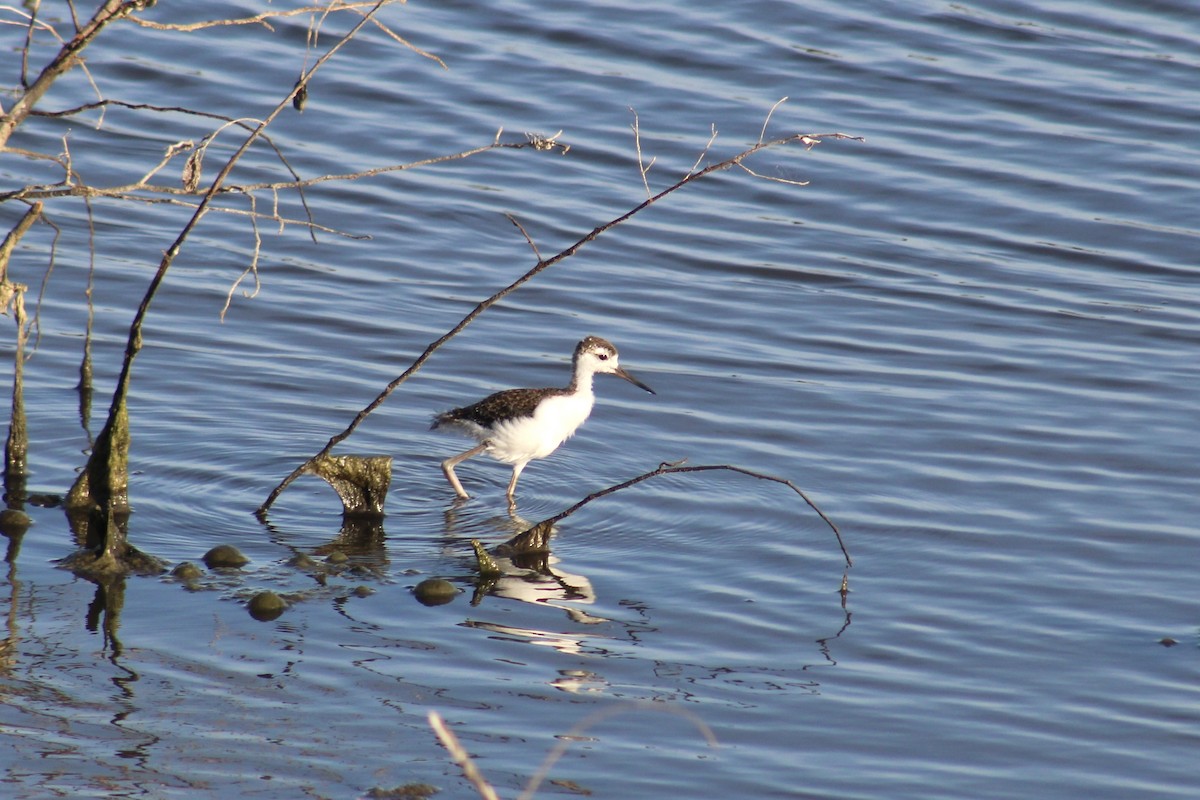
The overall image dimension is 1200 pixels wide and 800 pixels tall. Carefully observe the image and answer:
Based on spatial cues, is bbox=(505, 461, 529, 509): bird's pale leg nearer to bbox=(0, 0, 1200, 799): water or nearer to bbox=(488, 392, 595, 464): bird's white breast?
bbox=(488, 392, 595, 464): bird's white breast

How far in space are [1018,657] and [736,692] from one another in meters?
1.42

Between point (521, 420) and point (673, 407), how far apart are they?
160cm

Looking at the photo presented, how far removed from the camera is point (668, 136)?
16.0 meters

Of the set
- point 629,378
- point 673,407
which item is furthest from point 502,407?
point 673,407

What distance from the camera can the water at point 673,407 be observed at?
653cm

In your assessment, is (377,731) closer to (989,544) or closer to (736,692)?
(736,692)

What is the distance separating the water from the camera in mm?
6527

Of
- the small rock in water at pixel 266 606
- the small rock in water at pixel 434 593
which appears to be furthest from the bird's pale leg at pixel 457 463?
the small rock in water at pixel 266 606

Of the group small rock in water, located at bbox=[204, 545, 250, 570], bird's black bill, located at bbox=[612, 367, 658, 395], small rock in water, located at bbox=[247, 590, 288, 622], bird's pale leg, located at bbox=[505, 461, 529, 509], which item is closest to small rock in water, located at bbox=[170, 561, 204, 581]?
small rock in water, located at bbox=[204, 545, 250, 570]

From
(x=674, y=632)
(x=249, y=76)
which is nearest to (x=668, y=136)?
(x=249, y=76)

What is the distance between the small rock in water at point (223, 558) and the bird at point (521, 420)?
182 centimetres

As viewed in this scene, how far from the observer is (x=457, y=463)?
981 cm

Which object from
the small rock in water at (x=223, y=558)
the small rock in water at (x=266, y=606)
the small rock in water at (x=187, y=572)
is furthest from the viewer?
the small rock in water at (x=223, y=558)

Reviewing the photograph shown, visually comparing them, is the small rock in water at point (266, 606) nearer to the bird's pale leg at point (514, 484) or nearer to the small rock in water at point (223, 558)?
the small rock in water at point (223, 558)
